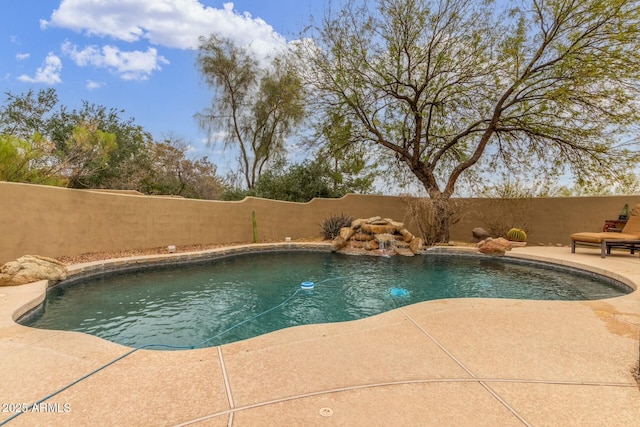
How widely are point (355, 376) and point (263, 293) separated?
320cm

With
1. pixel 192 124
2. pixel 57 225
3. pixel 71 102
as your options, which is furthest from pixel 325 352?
pixel 71 102

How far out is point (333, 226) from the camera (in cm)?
1099

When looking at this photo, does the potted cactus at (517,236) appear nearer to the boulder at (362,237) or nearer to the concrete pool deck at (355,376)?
the boulder at (362,237)

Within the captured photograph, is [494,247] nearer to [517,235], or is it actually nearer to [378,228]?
[517,235]

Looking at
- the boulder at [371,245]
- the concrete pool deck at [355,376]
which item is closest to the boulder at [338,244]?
the boulder at [371,245]

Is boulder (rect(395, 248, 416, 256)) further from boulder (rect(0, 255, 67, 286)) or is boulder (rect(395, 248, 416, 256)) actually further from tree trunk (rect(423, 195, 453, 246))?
boulder (rect(0, 255, 67, 286))

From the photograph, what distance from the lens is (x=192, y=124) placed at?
15719 millimetres

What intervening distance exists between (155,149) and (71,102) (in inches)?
169

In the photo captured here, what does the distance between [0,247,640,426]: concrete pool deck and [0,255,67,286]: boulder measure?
1947 mm

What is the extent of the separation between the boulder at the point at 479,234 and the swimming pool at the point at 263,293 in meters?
3.72

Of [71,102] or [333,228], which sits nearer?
[333,228]

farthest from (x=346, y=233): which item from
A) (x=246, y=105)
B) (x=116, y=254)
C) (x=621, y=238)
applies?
(x=246, y=105)

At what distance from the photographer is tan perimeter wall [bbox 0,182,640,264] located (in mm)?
5988

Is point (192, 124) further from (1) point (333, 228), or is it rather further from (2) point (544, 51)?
(2) point (544, 51)
